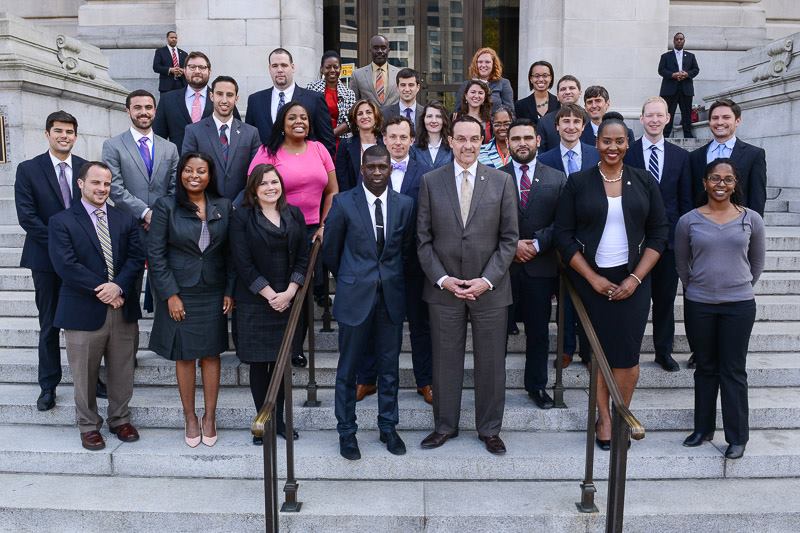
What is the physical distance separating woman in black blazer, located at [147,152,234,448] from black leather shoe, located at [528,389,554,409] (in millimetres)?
2394

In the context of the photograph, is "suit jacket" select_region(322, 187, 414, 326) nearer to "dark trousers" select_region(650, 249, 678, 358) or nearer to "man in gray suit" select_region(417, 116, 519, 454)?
"man in gray suit" select_region(417, 116, 519, 454)

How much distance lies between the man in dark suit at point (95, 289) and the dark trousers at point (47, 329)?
1.70ft

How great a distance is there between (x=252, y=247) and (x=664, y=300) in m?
3.29

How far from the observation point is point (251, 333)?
5168 millimetres

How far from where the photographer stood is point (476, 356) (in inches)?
206

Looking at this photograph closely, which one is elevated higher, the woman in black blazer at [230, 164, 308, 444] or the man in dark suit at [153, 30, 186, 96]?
the man in dark suit at [153, 30, 186, 96]

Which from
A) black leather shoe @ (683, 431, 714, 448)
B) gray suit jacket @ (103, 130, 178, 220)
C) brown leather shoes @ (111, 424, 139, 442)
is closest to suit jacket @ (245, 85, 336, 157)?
gray suit jacket @ (103, 130, 178, 220)

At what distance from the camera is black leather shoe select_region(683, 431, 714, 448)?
17.5 ft

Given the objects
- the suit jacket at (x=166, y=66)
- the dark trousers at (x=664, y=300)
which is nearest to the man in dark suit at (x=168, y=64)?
the suit jacket at (x=166, y=66)

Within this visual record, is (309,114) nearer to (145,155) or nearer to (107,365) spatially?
(145,155)

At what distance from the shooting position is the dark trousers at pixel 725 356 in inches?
200

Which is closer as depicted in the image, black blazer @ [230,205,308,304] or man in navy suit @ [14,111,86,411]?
black blazer @ [230,205,308,304]

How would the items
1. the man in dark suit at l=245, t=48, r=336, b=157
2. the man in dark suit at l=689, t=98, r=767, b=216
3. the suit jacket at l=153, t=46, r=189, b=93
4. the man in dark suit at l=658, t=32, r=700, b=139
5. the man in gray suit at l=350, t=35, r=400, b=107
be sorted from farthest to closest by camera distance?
the suit jacket at l=153, t=46, r=189, b=93 < the man in dark suit at l=658, t=32, r=700, b=139 < the man in gray suit at l=350, t=35, r=400, b=107 < the man in dark suit at l=245, t=48, r=336, b=157 < the man in dark suit at l=689, t=98, r=767, b=216

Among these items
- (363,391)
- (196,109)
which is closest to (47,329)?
(196,109)
